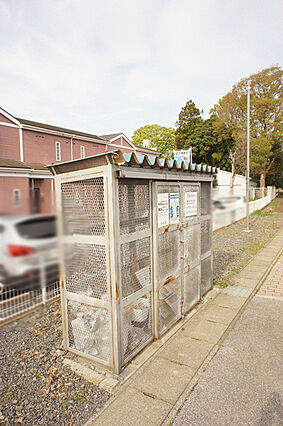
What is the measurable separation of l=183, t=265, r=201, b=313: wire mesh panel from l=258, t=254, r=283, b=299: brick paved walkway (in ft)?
5.15

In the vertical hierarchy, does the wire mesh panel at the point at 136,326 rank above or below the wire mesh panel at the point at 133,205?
below

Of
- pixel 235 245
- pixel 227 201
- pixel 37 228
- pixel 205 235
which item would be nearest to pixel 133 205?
pixel 227 201

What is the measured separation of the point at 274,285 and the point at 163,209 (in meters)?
3.98

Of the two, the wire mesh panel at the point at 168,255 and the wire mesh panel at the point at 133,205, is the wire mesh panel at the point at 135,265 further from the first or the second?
the wire mesh panel at the point at 168,255

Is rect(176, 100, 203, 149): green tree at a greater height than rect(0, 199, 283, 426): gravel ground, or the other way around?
A: rect(176, 100, 203, 149): green tree

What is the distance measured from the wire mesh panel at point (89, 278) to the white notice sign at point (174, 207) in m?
1.35

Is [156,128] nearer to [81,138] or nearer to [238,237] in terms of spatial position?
[81,138]

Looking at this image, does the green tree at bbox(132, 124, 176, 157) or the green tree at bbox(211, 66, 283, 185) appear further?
the green tree at bbox(132, 124, 176, 157)

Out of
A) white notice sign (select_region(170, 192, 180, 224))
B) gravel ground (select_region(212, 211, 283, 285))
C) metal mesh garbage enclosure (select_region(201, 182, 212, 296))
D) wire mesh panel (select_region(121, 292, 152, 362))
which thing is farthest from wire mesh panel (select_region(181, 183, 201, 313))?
gravel ground (select_region(212, 211, 283, 285))

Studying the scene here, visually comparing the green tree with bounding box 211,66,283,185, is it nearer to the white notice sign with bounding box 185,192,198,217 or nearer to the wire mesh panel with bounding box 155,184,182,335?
the white notice sign with bounding box 185,192,198,217

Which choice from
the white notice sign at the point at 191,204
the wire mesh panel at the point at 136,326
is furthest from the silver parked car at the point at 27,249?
the white notice sign at the point at 191,204

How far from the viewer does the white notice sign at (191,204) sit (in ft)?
15.3

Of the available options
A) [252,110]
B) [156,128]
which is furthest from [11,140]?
[156,128]

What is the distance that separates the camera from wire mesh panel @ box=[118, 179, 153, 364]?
10.9 ft
